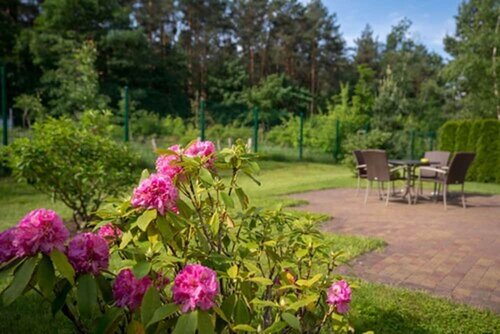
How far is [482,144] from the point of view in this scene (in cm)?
1144

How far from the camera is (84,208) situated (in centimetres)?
424

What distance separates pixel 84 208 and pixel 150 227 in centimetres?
336

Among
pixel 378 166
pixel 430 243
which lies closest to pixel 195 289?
pixel 430 243

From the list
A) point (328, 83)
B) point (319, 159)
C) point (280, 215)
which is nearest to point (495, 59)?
point (319, 159)

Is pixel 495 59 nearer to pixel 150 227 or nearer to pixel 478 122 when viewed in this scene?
pixel 478 122

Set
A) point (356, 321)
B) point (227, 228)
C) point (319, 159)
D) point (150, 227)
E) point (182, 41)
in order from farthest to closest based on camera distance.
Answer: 1. point (182, 41)
2. point (319, 159)
3. point (356, 321)
4. point (227, 228)
5. point (150, 227)

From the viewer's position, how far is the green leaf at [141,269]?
1.04 m

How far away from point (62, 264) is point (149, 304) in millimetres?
233

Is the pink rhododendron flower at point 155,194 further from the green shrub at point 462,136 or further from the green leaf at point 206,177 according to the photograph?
the green shrub at point 462,136

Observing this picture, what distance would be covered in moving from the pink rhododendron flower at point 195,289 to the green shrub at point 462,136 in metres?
12.4

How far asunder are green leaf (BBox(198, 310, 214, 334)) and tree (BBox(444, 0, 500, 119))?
71.9 ft

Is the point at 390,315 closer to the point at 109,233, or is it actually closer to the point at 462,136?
the point at 109,233

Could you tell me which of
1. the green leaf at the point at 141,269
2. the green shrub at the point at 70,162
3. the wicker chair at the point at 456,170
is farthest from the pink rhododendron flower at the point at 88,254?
the wicker chair at the point at 456,170

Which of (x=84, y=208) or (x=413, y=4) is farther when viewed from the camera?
(x=413, y=4)
